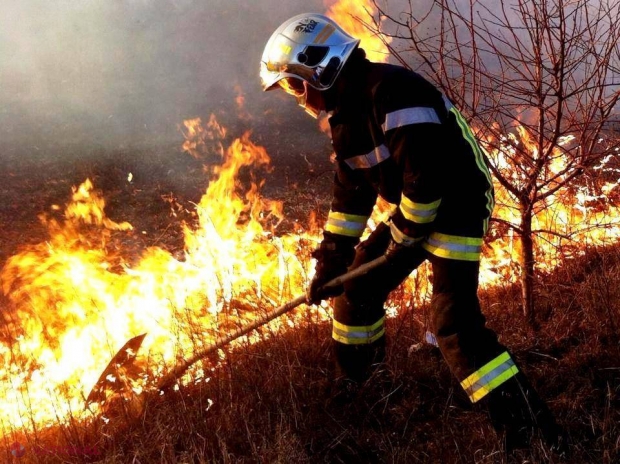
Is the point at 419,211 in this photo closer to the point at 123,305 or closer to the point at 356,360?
the point at 356,360

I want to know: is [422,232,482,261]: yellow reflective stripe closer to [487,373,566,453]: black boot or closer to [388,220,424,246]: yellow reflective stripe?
[388,220,424,246]: yellow reflective stripe

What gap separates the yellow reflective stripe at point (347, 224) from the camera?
329 cm

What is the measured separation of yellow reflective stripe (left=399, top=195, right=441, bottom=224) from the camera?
104 inches

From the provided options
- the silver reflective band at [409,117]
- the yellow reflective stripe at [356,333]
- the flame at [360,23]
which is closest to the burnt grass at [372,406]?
the yellow reflective stripe at [356,333]

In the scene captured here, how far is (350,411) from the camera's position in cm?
314

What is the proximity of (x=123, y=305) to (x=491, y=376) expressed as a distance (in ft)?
9.46

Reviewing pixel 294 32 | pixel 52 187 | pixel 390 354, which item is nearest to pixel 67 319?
pixel 390 354

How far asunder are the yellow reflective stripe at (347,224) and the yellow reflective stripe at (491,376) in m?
1.07

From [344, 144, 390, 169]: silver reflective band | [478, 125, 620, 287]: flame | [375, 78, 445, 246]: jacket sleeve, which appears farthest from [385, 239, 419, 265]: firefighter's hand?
[478, 125, 620, 287]: flame

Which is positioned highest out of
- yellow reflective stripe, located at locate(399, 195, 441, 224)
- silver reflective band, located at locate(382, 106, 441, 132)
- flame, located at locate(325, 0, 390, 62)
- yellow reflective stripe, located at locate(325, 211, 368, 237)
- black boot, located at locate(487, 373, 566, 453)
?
flame, located at locate(325, 0, 390, 62)

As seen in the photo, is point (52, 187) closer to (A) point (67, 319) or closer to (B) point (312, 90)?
(A) point (67, 319)

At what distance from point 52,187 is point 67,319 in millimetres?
4824

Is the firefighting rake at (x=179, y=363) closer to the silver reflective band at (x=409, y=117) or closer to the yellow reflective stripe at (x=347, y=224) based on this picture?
the yellow reflective stripe at (x=347, y=224)

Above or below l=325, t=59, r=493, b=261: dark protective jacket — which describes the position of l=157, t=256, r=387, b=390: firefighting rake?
below
